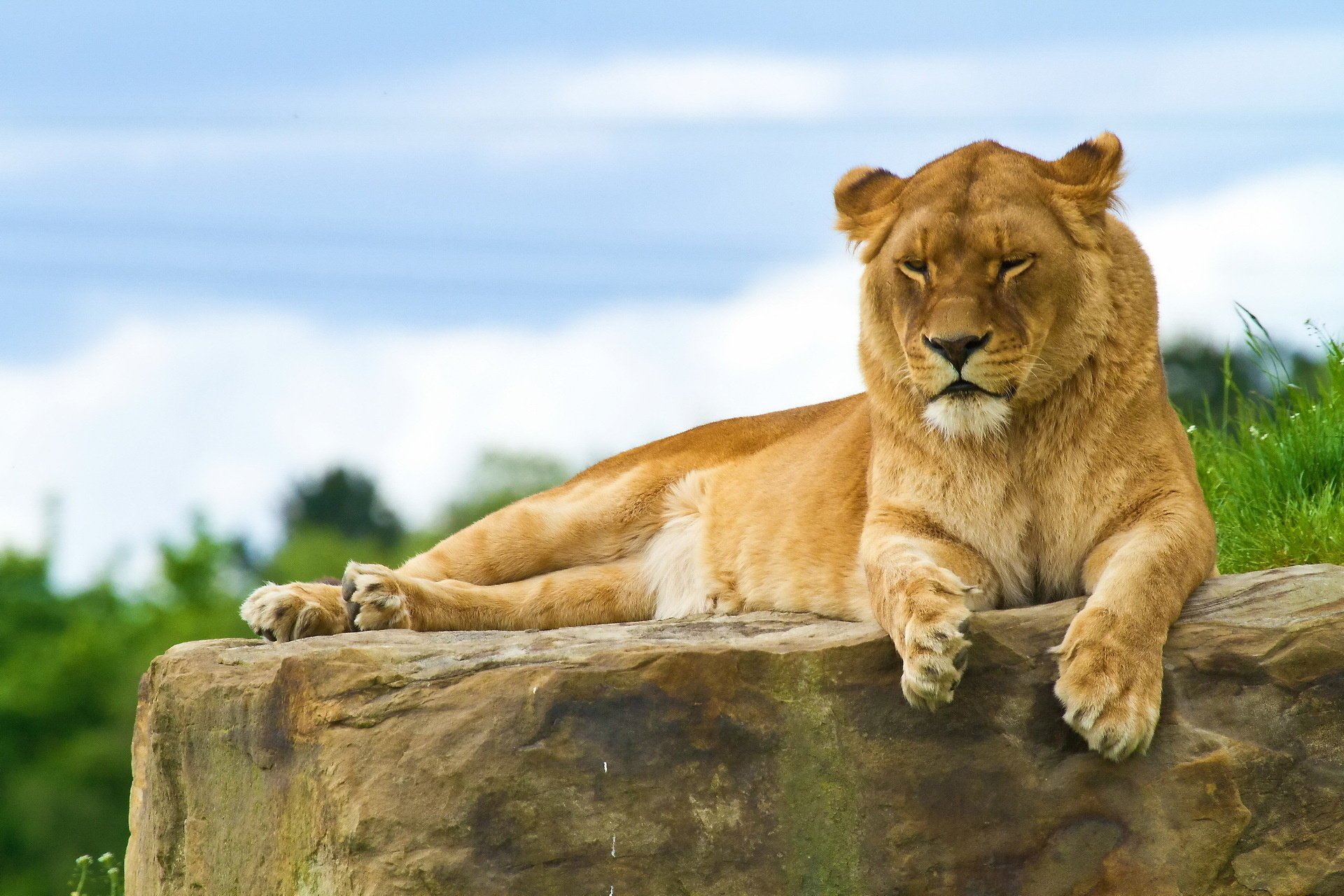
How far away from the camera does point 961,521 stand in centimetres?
479

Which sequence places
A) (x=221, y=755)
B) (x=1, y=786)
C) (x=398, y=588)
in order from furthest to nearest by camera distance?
(x=1, y=786) < (x=398, y=588) < (x=221, y=755)

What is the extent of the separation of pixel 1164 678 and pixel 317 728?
86.2 inches

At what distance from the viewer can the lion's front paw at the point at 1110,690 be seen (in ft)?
12.9

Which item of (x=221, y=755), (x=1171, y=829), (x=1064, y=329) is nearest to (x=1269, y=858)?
(x=1171, y=829)

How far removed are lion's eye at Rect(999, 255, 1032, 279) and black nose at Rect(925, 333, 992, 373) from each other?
25 cm

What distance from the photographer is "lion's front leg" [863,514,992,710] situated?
401 cm

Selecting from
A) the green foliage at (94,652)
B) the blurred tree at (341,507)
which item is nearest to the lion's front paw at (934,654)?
the green foliage at (94,652)

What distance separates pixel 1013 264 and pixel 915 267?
29 cm

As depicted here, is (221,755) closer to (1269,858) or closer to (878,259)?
(878,259)

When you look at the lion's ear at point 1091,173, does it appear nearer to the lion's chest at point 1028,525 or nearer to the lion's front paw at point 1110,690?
the lion's chest at point 1028,525

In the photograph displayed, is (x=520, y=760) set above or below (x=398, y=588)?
below

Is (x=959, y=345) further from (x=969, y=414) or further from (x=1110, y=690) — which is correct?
(x=1110, y=690)

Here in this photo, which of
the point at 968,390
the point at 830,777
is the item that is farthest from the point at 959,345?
the point at 830,777

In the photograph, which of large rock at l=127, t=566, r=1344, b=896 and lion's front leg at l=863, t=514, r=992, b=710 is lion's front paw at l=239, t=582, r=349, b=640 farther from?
lion's front leg at l=863, t=514, r=992, b=710
